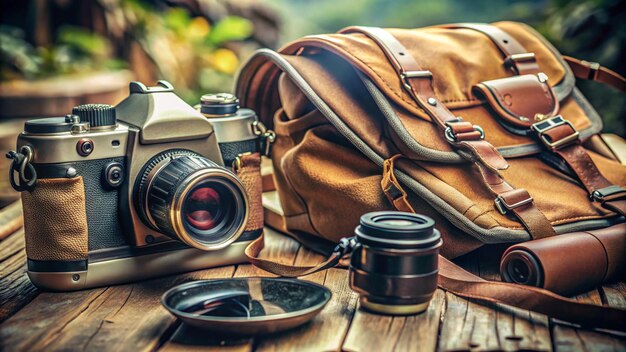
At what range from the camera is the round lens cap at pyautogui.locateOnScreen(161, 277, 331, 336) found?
4.08 ft

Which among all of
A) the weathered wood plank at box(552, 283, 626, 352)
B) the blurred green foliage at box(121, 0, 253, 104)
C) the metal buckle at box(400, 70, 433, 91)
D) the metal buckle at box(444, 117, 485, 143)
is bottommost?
the blurred green foliage at box(121, 0, 253, 104)

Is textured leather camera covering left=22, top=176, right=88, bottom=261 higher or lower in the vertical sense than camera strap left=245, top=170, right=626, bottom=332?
higher

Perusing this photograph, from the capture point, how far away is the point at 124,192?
1.52 m

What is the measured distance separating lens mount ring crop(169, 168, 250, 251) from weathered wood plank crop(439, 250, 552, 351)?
44 cm

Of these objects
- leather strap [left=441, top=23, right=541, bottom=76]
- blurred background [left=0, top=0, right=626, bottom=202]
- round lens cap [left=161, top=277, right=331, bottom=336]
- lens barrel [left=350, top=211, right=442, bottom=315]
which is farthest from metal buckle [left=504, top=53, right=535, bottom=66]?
blurred background [left=0, top=0, right=626, bottom=202]

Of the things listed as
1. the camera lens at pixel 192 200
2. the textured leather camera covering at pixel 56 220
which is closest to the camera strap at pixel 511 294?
the camera lens at pixel 192 200

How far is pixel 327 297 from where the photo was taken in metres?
1.34

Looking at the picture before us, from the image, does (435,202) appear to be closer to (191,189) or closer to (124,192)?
(191,189)

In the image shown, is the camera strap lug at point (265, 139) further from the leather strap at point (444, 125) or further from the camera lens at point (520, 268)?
the camera lens at point (520, 268)

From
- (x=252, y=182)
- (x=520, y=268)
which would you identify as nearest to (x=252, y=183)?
(x=252, y=182)

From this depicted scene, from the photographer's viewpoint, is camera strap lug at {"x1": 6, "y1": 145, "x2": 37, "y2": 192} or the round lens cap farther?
camera strap lug at {"x1": 6, "y1": 145, "x2": 37, "y2": 192}

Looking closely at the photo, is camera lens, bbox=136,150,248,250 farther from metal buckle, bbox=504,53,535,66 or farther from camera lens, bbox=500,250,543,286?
metal buckle, bbox=504,53,535,66

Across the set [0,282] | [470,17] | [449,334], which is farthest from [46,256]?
[470,17]

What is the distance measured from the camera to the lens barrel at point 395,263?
1295 millimetres
